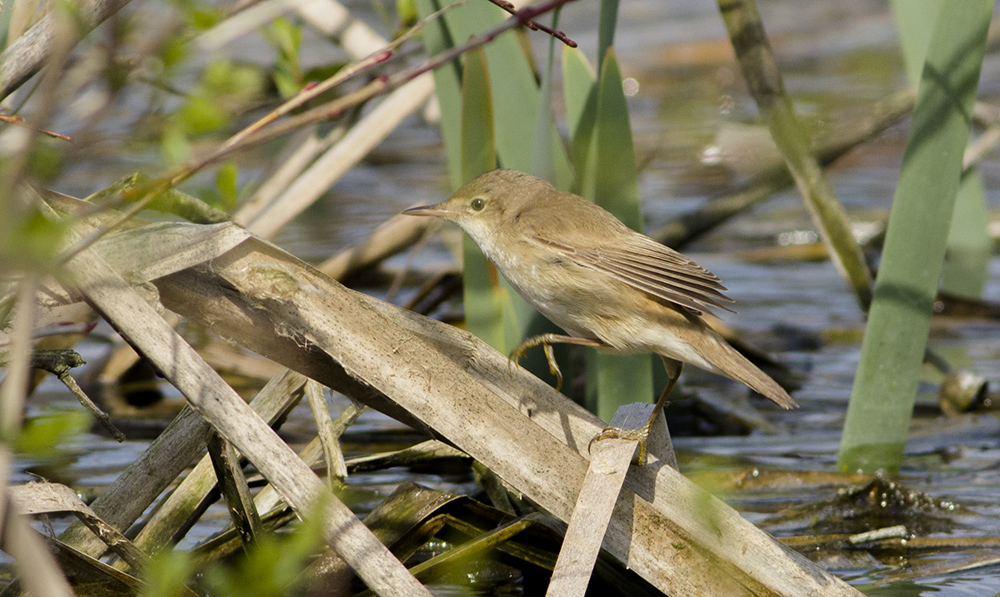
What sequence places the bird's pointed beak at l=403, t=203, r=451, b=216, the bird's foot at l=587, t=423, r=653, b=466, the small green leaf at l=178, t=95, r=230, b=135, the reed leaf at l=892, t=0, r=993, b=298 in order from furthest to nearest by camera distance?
the reed leaf at l=892, t=0, r=993, b=298
the bird's pointed beak at l=403, t=203, r=451, b=216
the bird's foot at l=587, t=423, r=653, b=466
the small green leaf at l=178, t=95, r=230, b=135

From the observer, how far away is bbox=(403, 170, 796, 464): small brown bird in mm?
2951

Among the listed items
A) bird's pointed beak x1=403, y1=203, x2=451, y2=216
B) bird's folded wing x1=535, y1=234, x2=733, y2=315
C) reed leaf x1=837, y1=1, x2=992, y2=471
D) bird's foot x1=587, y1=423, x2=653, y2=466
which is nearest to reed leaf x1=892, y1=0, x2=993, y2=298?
reed leaf x1=837, y1=1, x2=992, y2=471

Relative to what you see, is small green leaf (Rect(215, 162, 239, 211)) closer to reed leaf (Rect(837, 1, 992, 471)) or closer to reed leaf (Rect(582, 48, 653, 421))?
reed leaf (Rect(582, 48, 653, 421))

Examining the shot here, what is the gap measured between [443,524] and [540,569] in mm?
317

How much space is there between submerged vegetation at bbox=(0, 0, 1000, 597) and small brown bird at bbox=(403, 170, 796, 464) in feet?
0.88

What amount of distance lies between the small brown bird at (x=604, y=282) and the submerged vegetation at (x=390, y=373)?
27 cm

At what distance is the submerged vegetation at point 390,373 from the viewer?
1.52 m

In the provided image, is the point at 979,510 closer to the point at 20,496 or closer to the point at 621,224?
the point at 621,224

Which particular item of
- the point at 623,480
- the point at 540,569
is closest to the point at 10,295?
the point at 623,480

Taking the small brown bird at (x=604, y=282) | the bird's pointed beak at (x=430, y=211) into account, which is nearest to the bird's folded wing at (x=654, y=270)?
the small brown bird at (x=604, y=282)

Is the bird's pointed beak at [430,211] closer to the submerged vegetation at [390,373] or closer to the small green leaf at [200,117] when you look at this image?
the submerged vegetation at [390,373]

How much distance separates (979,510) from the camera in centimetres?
383

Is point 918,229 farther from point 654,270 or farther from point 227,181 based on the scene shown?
point 227,181

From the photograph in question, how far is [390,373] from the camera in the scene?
248 cm
